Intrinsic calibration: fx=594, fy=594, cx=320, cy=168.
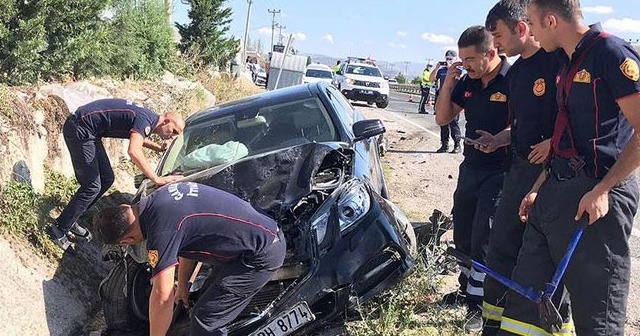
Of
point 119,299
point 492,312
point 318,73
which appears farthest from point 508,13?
point 318,73

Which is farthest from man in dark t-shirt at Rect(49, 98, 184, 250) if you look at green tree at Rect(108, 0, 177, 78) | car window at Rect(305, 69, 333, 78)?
car window at Rect(305, 69, 333, 78)

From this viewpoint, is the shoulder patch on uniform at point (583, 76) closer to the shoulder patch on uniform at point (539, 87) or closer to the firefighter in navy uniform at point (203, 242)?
the shoulder patch on uniform at point (539, 87)

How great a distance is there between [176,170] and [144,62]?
8031 millimetres

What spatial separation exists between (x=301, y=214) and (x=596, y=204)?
1752mm

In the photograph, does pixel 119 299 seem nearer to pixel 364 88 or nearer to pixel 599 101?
pixel 599 101

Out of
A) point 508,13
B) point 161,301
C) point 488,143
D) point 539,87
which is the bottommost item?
point 161,301

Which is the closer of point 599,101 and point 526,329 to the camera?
point 599,101

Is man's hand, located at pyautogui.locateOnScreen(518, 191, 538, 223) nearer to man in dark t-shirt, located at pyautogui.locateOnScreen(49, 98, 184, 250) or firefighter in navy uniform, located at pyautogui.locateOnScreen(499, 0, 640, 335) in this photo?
firefighter in navy uniform, located at pyautogui.locateOnScreen(499, 0, 640, 335)

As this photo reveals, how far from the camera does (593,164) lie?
7.94ft

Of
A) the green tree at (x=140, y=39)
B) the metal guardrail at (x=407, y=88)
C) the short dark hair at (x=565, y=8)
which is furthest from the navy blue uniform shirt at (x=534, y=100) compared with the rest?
the metal guardrail at (x=407, y=88)

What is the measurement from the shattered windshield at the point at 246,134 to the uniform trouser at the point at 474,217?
44.2 inches

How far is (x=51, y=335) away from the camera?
158 inches

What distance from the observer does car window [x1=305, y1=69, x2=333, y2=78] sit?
79.8 feet

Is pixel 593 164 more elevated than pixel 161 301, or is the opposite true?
pixel 593 164
